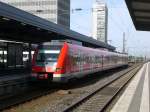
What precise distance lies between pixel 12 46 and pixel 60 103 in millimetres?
13645

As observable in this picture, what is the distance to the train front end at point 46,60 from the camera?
62.8 ft

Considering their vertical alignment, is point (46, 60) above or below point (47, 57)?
below

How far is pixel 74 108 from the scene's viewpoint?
44.2 ft

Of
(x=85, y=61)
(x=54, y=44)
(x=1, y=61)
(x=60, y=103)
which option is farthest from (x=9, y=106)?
(x=1, y=61)

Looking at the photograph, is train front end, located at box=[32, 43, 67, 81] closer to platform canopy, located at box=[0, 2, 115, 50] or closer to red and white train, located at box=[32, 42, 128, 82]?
red and white train, located at box=[32, 42, 128, 82]

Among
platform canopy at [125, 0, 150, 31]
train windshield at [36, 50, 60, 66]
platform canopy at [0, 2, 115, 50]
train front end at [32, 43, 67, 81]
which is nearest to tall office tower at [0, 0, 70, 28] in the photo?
platform canopy at [0, 2, 115, 50]

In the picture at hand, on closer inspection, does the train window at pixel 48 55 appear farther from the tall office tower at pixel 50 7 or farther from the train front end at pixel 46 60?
the tall office tower at pixel 50 7

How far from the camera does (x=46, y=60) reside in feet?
64.6

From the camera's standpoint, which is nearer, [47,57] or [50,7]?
[47,57]

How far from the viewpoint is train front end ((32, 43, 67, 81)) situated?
19.1m

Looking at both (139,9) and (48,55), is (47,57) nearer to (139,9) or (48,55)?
(48,55)

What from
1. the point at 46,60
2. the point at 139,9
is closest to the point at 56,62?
the point at 46,60

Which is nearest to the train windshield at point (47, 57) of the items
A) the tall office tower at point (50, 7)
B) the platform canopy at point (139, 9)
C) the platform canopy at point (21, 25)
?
the platform canopy at point (21, 25)

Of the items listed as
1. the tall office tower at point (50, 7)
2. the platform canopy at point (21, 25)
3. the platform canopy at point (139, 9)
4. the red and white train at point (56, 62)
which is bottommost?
the red and white train at point (56, 62)
